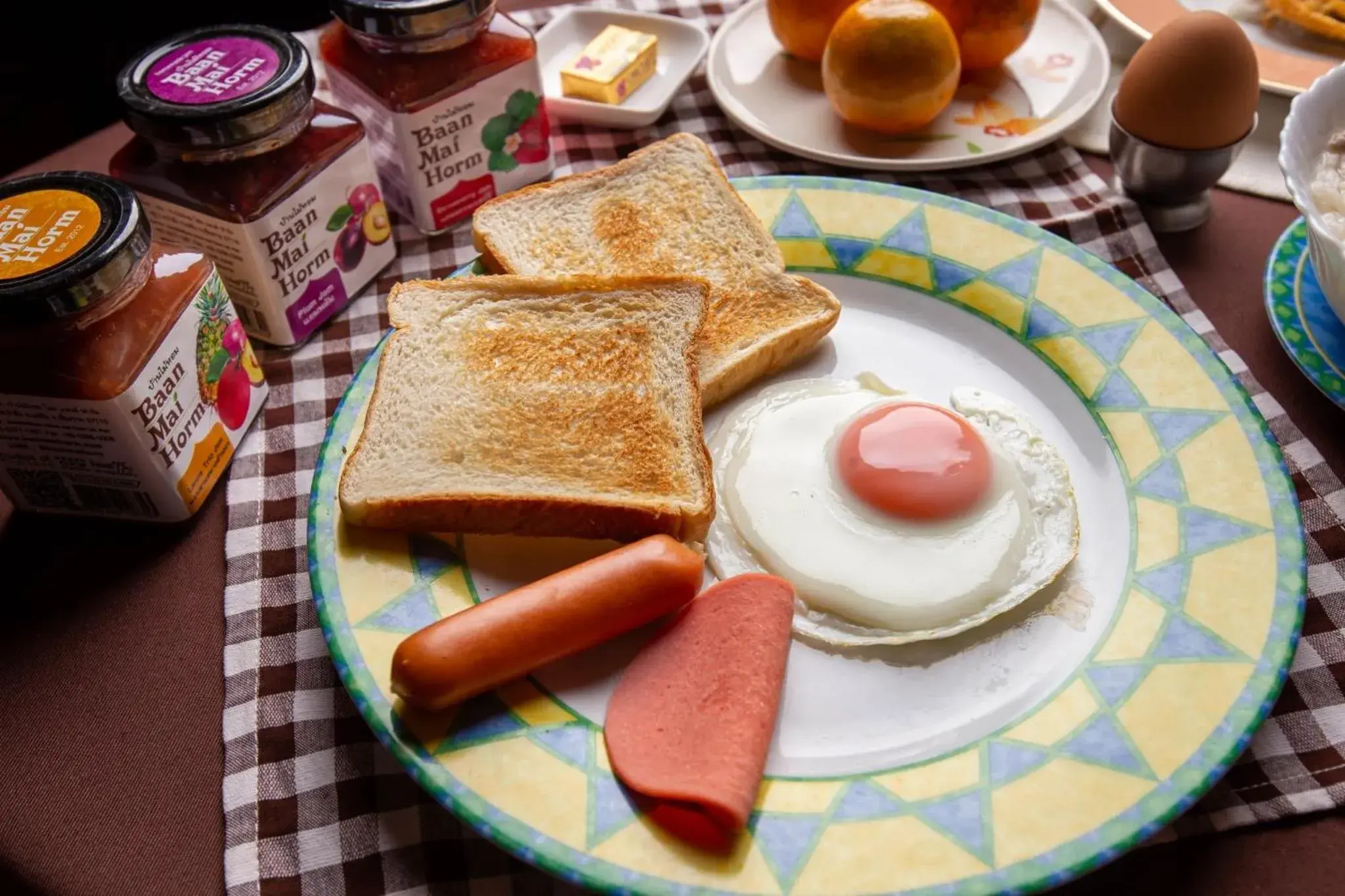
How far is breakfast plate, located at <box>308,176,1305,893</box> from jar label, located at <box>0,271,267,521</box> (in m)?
0.26

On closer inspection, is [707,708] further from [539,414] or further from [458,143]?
[458,143]

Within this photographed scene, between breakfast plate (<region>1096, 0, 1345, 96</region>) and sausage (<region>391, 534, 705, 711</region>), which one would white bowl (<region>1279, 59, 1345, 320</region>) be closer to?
breakfast plate (<region>1096, 0, 1345, 96</region>)

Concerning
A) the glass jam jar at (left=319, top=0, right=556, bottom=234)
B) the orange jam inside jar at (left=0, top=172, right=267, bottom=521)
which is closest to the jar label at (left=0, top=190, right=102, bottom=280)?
the orange jam inside jar at (left=0, top=172, right=267, bottom=521)

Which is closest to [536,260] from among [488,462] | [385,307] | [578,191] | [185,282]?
[578,191]

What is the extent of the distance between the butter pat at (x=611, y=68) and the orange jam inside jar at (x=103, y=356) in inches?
49.4

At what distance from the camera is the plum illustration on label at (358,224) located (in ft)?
7.27

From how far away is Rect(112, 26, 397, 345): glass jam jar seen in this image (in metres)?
1.88

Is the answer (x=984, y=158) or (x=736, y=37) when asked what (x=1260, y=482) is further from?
(x=736, y=37)

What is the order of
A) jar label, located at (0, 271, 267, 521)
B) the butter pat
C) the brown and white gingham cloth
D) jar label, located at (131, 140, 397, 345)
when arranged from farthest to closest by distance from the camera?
the butter pat < jar label, located at (131, 140, 397, 345) < jar label, located at (0, 271, 267, 521) < the brown and white gingham cloth

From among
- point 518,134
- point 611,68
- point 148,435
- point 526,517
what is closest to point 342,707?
point 526,517

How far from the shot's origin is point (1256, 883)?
1452mm

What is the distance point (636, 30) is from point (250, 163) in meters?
1.45

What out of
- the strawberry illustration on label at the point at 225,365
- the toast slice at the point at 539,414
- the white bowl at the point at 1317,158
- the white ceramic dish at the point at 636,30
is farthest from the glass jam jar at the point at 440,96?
the white bowl at the point at 1317,158

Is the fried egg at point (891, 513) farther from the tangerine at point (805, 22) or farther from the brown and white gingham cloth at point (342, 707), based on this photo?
the tangerine at point (805, 22)
